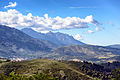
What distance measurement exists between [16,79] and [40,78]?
22.3m

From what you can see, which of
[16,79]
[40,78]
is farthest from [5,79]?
[40,78]

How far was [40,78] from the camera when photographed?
162m

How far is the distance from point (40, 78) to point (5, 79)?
3203 centimetres

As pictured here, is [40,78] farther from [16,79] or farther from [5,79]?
[5,79]

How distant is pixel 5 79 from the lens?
15962 cm

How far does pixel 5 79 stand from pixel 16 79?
388 inches
